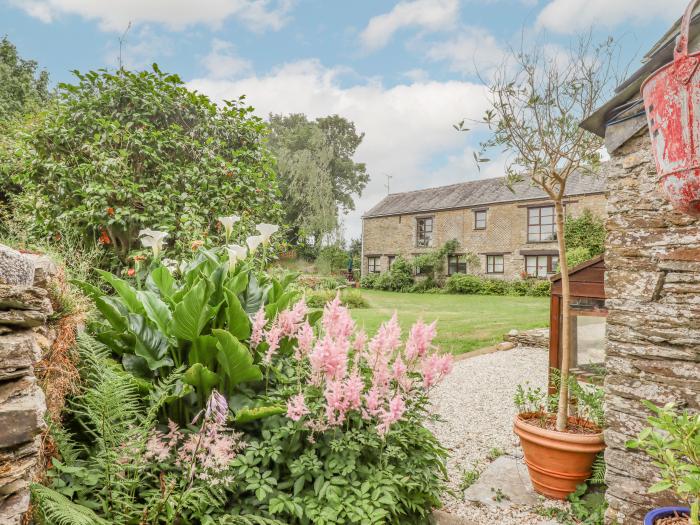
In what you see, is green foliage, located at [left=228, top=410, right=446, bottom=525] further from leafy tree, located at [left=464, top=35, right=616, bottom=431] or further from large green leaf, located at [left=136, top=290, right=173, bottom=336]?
leafy tree, located at [left=464, top=35, right=616, bottom=431]

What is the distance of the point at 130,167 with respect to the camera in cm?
461

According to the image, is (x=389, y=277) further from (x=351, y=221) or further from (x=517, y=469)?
(x=517, y=469)

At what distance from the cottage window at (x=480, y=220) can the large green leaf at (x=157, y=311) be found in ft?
69.0

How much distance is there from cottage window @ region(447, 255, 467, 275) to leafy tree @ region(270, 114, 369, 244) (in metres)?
7.10

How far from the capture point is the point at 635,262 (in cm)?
249

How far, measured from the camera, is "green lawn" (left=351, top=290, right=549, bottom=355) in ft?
29.2

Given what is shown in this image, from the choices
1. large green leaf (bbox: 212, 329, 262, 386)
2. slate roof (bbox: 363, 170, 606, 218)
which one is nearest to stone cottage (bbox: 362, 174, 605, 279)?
slate roof (bbox: 363, 170, 606, 218)

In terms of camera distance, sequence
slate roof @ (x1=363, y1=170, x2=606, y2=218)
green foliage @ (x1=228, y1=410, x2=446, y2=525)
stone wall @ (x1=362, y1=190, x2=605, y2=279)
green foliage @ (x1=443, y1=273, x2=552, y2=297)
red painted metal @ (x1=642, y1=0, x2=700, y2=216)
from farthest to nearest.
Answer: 1. stone wall @ (x1=362, y1=190, x2=605, y2=279)
2. green foliage @ (x1=443, y1=273, x2=552, y2=297)
3. slate roof @ (x1=363, y1=170, x2=606, y2=218)
4. green foliage @ (x1=228, y1=410, x2=446, y2=525)
5. red painted metal @ (x1=642, y1=0, x2=700, y2=216)

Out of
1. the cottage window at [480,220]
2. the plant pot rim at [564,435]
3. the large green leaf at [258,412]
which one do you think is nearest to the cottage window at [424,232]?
the cottage window at [480,220]

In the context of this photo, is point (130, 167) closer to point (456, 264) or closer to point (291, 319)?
point (291, 319)

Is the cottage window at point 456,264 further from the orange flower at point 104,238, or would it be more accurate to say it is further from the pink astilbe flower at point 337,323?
the pink astilbe flower at point 337,323

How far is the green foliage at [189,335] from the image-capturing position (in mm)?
2092

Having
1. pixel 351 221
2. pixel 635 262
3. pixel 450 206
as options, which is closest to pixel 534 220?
pixel 450 206

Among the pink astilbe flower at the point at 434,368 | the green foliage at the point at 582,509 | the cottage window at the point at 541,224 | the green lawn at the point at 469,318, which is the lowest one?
the green foliage at the point at 582,509
